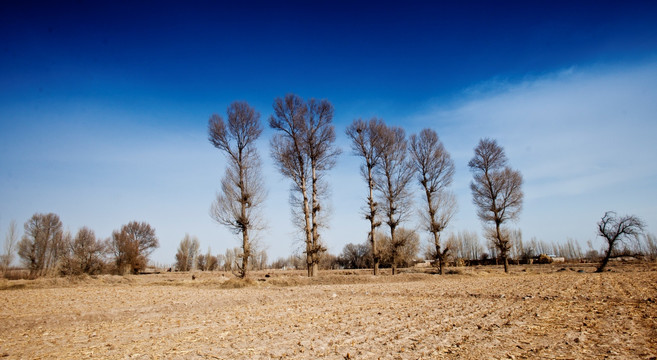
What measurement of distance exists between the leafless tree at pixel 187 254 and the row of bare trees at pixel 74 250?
1839cm

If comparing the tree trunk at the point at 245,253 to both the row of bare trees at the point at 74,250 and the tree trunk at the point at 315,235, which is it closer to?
the tree trunk at the point at 315,235

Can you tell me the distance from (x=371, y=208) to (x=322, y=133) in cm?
710

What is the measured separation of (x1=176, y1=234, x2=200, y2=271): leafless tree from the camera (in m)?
78.0

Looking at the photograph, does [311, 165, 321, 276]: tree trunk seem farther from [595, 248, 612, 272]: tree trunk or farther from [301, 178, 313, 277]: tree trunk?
[595, 248, 612, 272]: tree trunk

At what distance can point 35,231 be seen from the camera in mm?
51625

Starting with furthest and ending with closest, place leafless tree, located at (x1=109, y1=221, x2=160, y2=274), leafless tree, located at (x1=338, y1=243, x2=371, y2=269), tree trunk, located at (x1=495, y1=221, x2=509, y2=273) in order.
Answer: leafless tree, located at (x1=338, y1=243, x2=371, y2=269)
leafless tree, located at (x1=109, y1=221, x2=160, y2=274)
tree trunk, located at (x1=495, y1=221, x2=509, y2=273)

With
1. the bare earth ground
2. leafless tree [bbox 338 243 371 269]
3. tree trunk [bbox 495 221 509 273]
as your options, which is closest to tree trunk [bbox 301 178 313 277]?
the bare earth ground

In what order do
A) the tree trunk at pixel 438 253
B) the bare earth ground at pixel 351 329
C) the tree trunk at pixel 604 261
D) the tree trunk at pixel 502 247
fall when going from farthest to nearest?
the tree trunk at pixel 502 247 < the tree trunk at pixel 438 253 < the tree trunk at pixel 604 261 < the bare earth ground at pixel 351 329

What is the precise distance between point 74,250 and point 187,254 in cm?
4529

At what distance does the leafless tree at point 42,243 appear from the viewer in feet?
161

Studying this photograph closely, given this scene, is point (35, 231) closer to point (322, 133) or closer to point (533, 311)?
point (322, 133)

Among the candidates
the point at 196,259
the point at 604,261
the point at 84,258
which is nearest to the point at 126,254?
the point at 84,258

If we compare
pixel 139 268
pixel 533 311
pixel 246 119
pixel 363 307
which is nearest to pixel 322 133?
pixel 246 119

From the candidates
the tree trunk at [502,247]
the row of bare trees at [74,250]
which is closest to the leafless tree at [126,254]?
the row of bare trees at [74,250]
